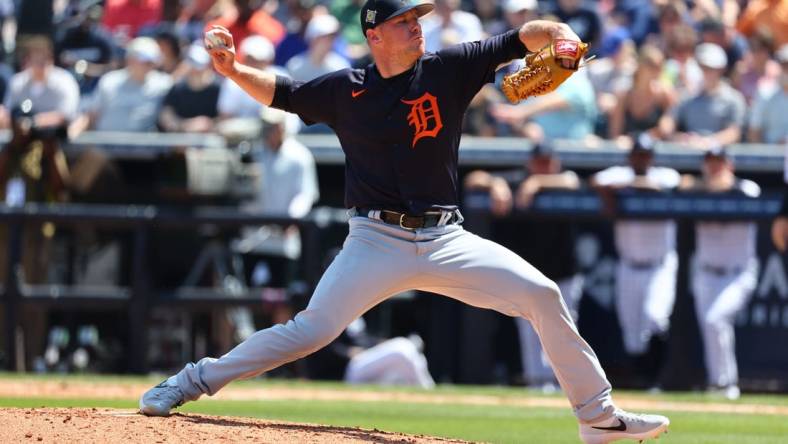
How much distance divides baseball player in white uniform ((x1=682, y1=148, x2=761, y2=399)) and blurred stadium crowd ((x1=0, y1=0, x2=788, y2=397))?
18 millimetres

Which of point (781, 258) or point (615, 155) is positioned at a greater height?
point (615, 155)

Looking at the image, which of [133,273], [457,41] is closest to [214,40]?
[133,273]

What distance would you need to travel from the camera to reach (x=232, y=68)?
20.7ft

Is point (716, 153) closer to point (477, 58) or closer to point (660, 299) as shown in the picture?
point (660, 299)

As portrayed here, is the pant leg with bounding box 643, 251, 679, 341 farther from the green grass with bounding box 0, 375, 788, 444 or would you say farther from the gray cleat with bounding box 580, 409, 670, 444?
the gray cleat with bounding box 580, 409, 670, 444

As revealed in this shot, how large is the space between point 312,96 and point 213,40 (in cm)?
50

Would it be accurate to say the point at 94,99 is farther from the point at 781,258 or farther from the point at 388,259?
the point at 388,259

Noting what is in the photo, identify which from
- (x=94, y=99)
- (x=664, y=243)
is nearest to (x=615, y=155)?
(x=664, y=243)

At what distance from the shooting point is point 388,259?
20.0ft

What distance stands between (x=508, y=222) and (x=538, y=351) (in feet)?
3.82

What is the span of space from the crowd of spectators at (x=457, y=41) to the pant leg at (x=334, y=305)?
6.61 m

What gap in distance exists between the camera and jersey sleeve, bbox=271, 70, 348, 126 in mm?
6328

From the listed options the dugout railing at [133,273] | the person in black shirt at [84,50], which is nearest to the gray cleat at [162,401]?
the dugout railing at [133,273]

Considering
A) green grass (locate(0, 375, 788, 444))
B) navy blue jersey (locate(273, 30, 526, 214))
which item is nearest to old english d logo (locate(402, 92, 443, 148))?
navy blue jersey (locate(273, 30, 526, 214))
